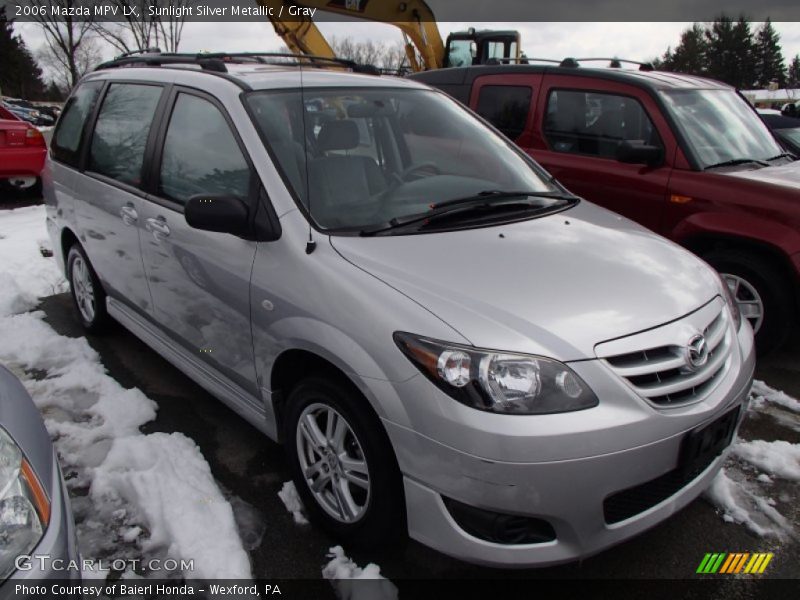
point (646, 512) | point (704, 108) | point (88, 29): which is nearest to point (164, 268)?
point (646, 512)

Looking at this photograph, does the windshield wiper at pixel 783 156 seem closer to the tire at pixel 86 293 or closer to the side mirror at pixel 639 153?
the side mirror at pixel 639 153

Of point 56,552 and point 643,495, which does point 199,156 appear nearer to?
point 56,552

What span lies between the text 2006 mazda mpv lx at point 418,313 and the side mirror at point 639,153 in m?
1.37

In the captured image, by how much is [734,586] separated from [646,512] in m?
0.60

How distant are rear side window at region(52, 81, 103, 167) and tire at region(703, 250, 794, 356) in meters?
4.27

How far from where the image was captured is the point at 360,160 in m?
2.86

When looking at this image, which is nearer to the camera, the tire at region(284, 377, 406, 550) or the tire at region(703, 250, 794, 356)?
the tire at region(284, 377, 406, 550)

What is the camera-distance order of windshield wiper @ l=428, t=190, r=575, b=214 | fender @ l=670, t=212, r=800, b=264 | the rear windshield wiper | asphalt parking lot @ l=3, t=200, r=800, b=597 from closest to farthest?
asphalt parking lot @ l=3, t=200, r=800, b=597 < the rear windshield wiper < windshield wiper @ l=428, t=190, r=575, b=214 < fender @ l=670, t=212, r=800, b=264

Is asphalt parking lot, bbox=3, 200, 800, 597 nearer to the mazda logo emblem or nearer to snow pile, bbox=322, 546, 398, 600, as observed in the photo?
snow pile, bbox=322, 546, 398, 600

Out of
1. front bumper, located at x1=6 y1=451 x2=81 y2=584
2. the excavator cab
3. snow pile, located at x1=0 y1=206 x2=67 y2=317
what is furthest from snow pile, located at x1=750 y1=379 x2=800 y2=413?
the excavator cab

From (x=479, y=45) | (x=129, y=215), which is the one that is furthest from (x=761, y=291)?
(x=479, y=45)

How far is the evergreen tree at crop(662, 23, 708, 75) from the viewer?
2688 inches

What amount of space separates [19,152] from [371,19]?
6900 mm

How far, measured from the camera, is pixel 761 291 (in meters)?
4.11
